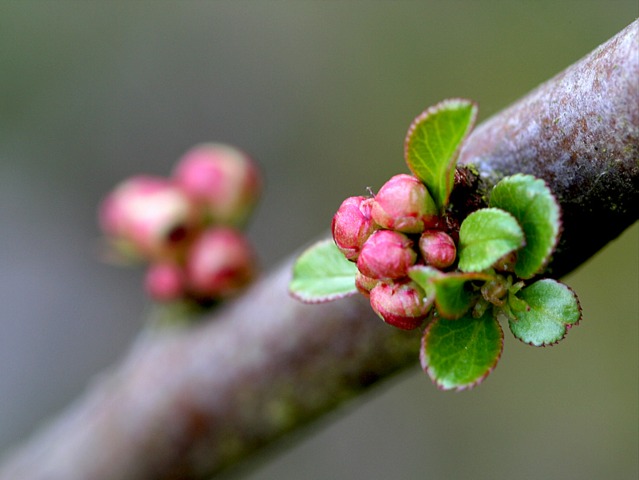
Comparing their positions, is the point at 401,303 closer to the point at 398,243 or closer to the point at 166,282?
the point at 398,243

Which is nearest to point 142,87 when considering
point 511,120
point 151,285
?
point 151,285

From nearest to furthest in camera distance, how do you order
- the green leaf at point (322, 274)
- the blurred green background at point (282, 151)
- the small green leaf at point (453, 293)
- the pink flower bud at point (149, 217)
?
1. the small green leaf at point (453, 293)
2. the green leaf at point (322, 274)
3. the pink flower bud at point (149, 217)
4. the blurred green background at point (282, 151)

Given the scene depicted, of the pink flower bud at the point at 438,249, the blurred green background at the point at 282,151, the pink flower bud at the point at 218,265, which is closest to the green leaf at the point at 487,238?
the pink flower bud at the point at 438,249

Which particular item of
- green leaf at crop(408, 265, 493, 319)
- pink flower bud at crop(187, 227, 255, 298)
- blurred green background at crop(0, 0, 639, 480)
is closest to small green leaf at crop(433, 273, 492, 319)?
green leaf at crop(408, 265, 493, 319)

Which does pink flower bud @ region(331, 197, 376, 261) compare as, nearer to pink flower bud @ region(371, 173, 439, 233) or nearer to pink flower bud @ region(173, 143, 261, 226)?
pink flower bud @ region(371, 173, 439, 233)

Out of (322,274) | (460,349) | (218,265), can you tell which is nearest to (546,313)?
(460,349)

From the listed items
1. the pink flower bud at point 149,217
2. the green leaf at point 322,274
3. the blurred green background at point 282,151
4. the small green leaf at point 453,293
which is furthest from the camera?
the blurred green background at point 282,151

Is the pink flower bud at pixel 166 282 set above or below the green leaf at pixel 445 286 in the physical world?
above

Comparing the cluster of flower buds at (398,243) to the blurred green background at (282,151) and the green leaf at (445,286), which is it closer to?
the green leaf at (445,286)
